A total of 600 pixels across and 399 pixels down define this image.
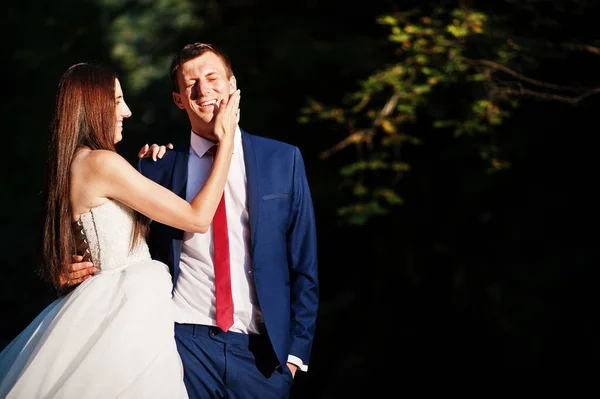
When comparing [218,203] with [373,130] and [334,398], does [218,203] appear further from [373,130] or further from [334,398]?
[334,398]

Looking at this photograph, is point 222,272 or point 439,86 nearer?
point 222,272

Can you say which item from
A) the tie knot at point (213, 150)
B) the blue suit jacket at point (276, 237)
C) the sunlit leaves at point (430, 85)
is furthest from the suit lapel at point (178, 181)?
the sunlit leaves at point (430, 85)

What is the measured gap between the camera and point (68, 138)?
2.95 meters

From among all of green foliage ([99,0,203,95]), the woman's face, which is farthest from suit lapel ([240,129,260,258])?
green foliage ([99,0,203,95])

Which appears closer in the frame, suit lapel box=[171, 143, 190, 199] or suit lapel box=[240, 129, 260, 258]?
suit lapel box=[240, 129, 260, 258]

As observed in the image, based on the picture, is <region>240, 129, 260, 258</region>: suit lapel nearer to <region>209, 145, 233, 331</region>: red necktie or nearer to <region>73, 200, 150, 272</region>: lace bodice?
<region>209, 145, 233, 331</region>: red necktie

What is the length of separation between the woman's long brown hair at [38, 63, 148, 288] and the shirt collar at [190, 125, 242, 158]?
418 mm

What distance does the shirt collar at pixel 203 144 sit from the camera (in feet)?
10.8

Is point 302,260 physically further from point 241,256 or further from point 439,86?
point 439,86

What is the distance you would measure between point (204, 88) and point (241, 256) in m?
0.71

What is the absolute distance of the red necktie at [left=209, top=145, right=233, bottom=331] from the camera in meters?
3.02

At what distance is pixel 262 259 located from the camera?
3.14m

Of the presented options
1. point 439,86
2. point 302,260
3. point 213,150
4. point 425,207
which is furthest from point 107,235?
point 425,207

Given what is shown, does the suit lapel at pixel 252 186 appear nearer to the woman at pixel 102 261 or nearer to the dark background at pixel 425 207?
the woman at pixel 102 261
